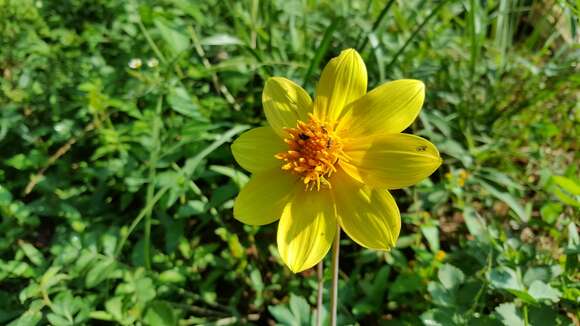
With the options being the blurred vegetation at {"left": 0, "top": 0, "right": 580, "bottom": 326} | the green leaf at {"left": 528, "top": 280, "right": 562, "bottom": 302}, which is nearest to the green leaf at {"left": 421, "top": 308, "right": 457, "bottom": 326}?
the blurred vegetation at {"left": 0, "top": 0, "right": 580, "bottom": 326}

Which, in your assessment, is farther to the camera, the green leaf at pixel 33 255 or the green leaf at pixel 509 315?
the green leaf at pixel 33 255

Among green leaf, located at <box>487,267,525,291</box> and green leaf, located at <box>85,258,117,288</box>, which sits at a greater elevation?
green leaf, located at <box>487,267,525,291</box>

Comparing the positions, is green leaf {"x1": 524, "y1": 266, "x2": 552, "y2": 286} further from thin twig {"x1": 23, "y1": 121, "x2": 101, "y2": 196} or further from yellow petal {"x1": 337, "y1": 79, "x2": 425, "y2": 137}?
thin twig {"x1": 23, "y1": 121, "x2": 101, "y2": 196}

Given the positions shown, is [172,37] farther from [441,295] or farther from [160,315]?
[441,295]

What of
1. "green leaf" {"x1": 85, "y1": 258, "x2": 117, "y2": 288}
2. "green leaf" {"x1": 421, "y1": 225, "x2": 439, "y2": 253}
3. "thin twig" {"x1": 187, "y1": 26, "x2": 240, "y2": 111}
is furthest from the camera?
"thin twig" {"x1": 187, "y1": 26, "x2": 240, "y2": 111}

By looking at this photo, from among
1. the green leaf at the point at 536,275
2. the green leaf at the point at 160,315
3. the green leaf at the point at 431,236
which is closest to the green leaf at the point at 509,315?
the green leaf at the point at 536,275

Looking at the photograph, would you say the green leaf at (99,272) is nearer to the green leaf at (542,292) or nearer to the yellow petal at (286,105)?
the yellow petal at (286,105)
